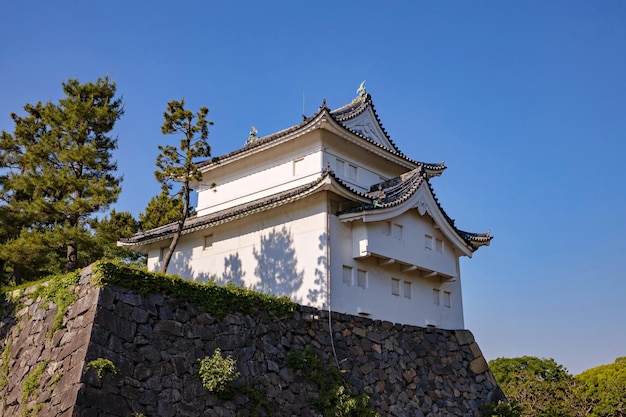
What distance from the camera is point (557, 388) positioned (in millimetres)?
30297

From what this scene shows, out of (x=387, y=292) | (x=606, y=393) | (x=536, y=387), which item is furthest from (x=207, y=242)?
(x=606, y=393)

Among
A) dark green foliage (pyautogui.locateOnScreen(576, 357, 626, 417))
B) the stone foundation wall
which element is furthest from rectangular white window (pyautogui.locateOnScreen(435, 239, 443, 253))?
dark green foliage (pyautogui.locateOnScreen(576, 357, 626, 417))

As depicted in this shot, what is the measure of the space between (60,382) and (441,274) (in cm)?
1245

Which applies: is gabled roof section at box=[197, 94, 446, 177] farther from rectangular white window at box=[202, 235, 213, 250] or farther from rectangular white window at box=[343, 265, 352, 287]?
rectangular white window at box=[343, 265, 352, 287]

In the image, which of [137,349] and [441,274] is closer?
[137,349]

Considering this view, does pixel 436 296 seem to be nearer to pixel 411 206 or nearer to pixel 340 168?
pixel 411 206

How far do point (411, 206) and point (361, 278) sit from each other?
282 cm

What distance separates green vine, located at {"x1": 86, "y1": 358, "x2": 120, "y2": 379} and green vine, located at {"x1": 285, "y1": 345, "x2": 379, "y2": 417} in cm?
428

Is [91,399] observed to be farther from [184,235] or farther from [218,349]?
[184,235]

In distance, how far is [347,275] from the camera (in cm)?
1723

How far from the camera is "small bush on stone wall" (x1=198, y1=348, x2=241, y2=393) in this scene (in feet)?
37.4

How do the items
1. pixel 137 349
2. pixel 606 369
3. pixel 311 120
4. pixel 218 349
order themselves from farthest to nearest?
pixel 606 369
pixel 311 120
pixel 218 349
pixel 137 349

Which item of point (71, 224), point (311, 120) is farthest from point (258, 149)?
point (71, 224)

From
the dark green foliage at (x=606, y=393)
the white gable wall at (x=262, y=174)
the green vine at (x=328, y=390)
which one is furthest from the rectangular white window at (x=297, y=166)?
the dark green foliage at (x=606, y=393)
